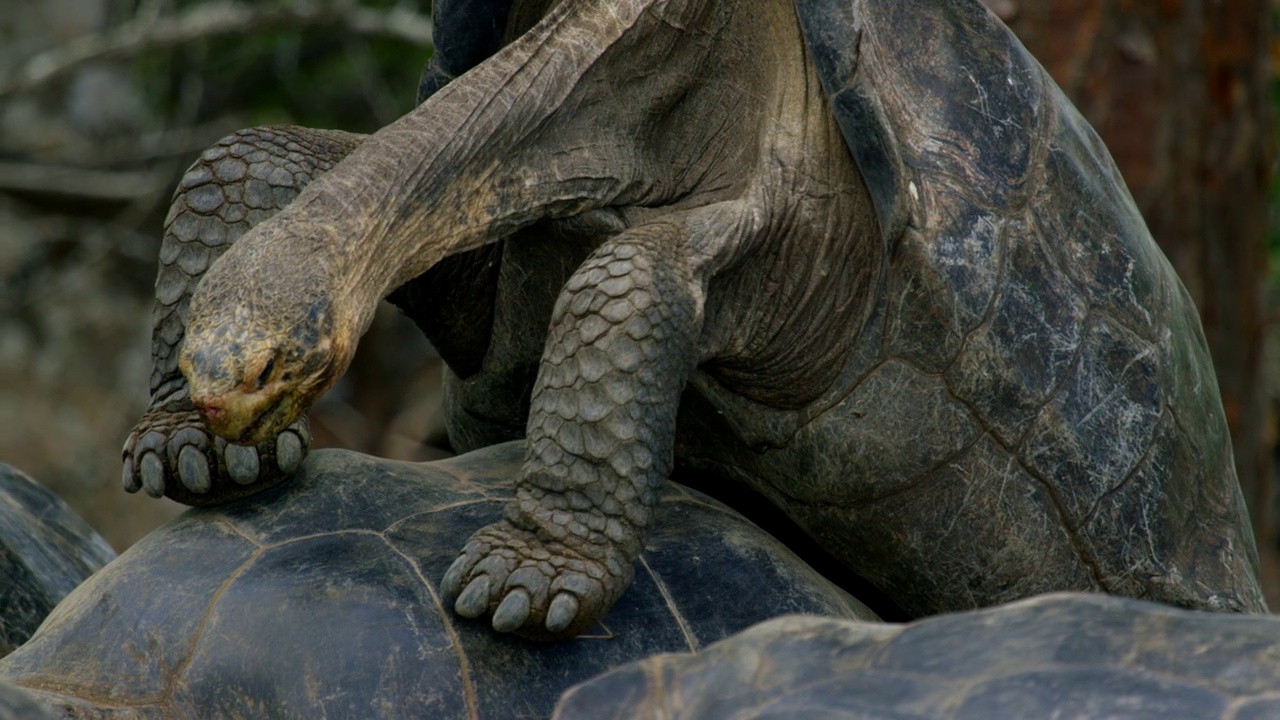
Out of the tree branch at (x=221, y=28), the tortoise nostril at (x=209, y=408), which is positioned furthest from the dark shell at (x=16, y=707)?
the tree branch at (x=221, y=28)

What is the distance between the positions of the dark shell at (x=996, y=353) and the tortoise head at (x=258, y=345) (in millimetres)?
871

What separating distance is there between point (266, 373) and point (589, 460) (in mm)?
501

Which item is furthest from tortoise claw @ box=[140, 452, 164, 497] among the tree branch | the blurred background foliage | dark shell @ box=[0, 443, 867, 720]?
the tree branch

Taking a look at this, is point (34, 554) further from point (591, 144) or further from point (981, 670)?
point (981, 670)

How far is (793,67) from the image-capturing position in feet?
8.41

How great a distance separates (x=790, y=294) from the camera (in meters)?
2.58

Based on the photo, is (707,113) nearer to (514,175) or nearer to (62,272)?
(514,175)

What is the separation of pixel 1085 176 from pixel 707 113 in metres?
0.64

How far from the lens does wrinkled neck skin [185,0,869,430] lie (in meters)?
2.18

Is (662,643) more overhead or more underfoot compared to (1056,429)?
more underfoot

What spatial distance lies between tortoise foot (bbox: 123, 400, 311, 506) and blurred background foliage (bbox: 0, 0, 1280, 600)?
3609mm

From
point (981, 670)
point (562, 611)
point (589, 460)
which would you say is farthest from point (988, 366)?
point (981, 670)

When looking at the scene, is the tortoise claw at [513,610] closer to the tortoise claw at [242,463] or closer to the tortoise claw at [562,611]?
the tortoise claw at [562,611]

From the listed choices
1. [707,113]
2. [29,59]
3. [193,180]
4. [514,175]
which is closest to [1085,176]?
[707,113]
